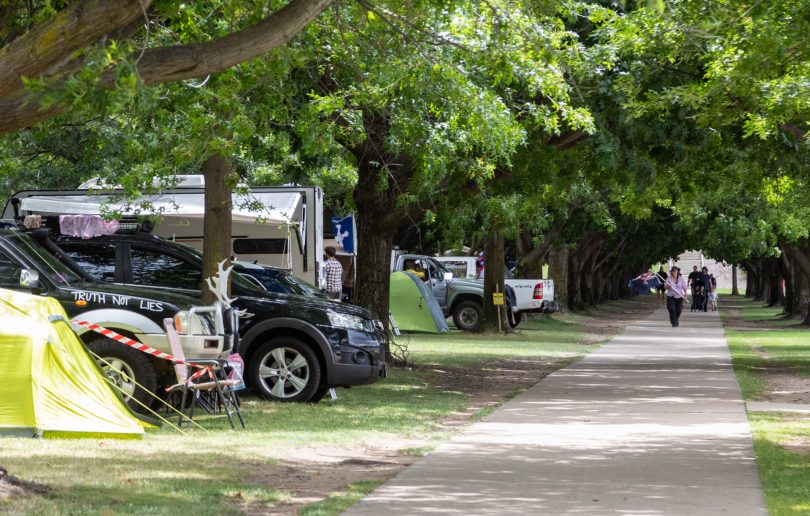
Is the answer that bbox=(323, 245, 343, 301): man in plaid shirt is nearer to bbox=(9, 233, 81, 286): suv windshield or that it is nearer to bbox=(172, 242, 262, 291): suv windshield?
bbox=(172, 242, 262, 291): suv windshield

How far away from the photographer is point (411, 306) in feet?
91.6

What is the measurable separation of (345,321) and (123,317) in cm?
265

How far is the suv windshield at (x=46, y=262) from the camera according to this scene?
469 inches

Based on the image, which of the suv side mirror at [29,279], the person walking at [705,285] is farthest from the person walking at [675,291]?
the suv side mirror at [29,279]

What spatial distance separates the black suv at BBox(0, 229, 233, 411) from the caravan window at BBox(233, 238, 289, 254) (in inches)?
290

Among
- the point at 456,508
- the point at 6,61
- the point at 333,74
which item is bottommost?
the point at 456,508

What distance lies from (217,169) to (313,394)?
2581 millimetres

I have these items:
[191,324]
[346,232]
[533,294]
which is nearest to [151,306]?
[191,324]

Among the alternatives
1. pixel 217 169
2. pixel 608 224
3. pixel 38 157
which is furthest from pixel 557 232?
pixel 217 169

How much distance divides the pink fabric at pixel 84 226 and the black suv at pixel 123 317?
210cm

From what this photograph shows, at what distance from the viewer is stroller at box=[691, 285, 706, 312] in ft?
172

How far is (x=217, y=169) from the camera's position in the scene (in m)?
13.6

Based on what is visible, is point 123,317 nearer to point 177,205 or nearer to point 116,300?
point 116,300

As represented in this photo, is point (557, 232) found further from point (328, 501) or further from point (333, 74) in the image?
point (328, 501)
